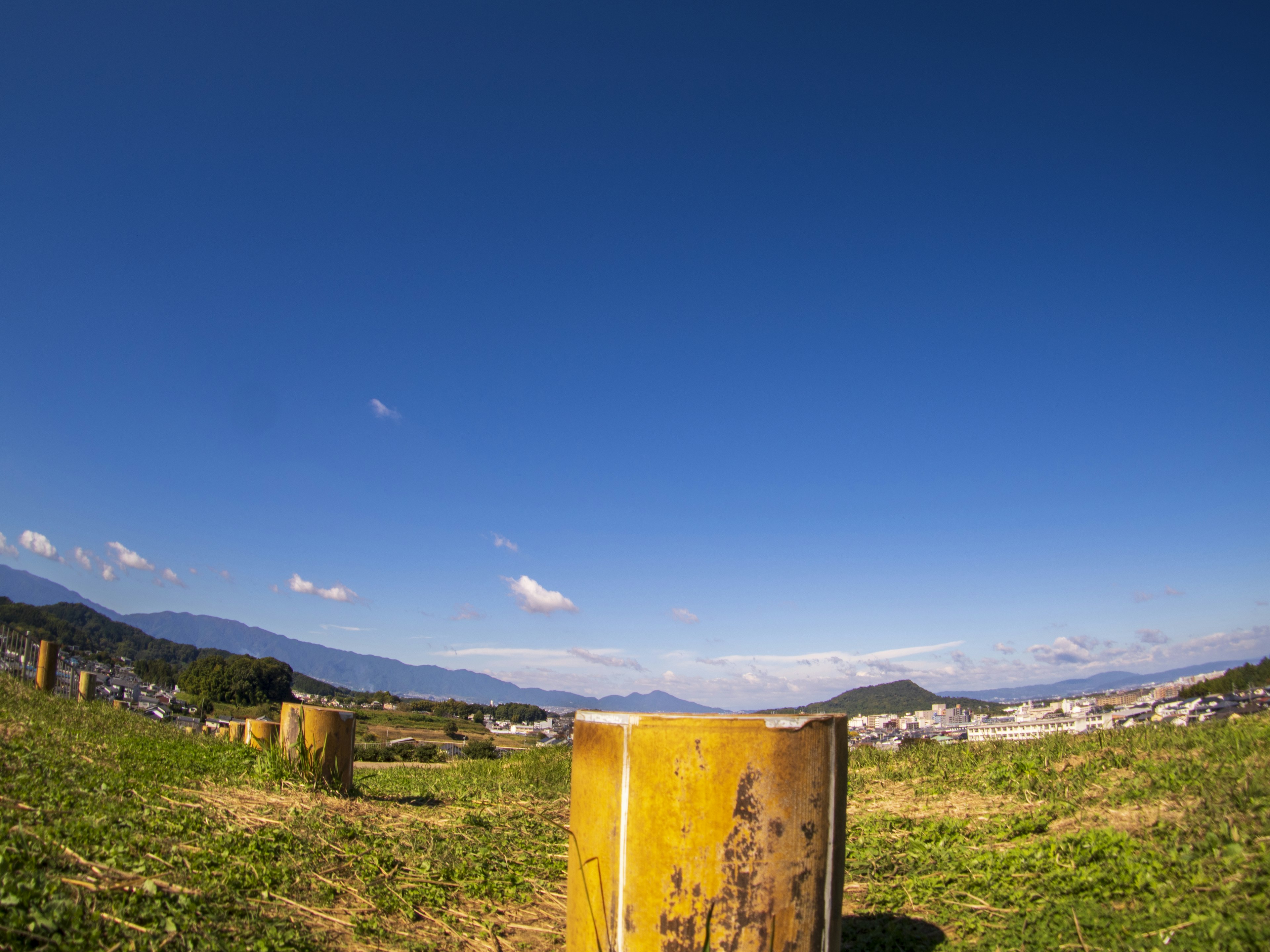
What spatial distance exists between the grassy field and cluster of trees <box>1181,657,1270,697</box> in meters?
16.4

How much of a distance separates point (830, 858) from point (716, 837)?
636 millimetres

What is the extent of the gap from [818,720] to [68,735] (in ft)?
33.1

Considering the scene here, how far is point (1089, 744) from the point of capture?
8578mm

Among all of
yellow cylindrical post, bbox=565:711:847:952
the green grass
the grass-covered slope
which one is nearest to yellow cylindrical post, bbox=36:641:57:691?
the grass-covered slope

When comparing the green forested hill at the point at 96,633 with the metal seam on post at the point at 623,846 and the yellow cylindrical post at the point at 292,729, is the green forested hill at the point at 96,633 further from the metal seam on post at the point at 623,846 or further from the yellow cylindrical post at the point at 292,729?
the metal seam on post at the point at 623,846

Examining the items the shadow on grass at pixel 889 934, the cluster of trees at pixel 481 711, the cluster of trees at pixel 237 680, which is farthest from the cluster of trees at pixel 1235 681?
the cluster of trees at pixel 237 680

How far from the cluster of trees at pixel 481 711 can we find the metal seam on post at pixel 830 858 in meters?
68.8

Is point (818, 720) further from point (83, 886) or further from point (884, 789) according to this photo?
point (884, 789)

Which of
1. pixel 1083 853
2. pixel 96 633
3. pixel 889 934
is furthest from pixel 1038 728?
pixel 96 633

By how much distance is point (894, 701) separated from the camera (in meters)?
63.2

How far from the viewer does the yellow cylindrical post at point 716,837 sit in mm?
3016

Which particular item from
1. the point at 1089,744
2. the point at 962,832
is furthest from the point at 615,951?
the point at 1089,744

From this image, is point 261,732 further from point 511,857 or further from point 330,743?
point 511,857

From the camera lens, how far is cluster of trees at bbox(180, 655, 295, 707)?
236ft
